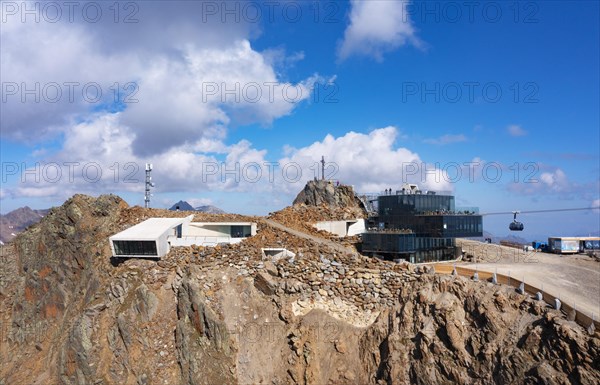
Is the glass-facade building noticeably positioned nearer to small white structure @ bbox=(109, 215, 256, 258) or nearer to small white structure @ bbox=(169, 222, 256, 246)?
small white structure @ bbox=(169, 222, 256, 246)

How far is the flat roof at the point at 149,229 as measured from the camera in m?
39.5

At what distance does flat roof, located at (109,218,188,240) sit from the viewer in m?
39.5

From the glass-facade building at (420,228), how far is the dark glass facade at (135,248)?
2190 cm

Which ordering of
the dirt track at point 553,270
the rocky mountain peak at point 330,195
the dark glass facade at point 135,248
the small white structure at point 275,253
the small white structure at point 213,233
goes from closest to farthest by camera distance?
the dirt track at point 553,270 < the small white structure at point 275,253 < the dark glass facade at point 135,248 < the small white structure at point 213,233 < the rocky mountain peak at point 330,195

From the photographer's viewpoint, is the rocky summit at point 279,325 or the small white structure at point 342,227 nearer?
the rocky summit at point 279,325

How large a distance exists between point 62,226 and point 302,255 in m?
29.7

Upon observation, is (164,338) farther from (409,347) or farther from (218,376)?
(409,347)

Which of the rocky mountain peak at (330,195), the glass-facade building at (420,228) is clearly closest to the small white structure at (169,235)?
the glass-facade building at (420,228)

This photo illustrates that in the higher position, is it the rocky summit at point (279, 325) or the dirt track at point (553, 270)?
the dirt track at point (553, 270)

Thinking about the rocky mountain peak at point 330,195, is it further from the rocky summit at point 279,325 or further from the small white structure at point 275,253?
the small white structure at point 275,253

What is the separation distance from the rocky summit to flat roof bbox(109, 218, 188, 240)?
258cm

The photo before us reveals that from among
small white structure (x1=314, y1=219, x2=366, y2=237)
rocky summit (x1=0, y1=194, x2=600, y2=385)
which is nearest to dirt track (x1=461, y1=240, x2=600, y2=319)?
rocky summit (x1=0, y1=194, x2=600, y2=385)

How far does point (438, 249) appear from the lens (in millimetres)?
40500

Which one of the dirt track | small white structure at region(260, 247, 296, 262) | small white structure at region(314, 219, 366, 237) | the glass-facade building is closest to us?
the dirt track
